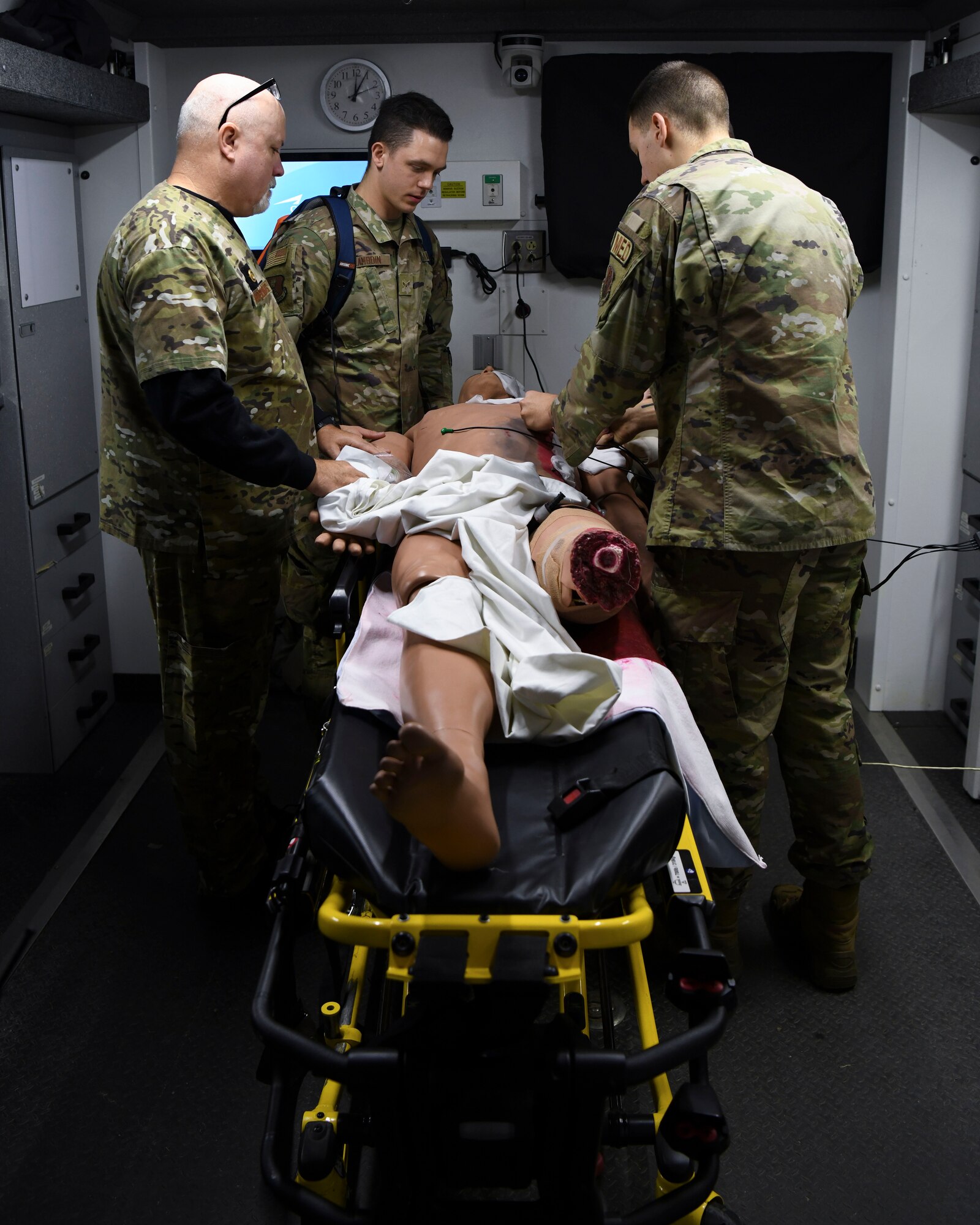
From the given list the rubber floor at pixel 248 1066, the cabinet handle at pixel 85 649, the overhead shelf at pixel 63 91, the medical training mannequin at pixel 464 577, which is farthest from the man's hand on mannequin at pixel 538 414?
the cabinet handle at pixel 85 649

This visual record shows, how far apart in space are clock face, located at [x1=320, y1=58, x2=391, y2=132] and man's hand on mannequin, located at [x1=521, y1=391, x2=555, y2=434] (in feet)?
5.21

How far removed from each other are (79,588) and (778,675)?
7.50 feet

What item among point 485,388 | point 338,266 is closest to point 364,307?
point 338,266

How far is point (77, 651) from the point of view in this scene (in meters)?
3.47

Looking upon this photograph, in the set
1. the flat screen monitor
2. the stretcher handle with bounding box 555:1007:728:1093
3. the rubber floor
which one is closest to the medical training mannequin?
the stretcher handle with bounding box 555:1007:728:1093

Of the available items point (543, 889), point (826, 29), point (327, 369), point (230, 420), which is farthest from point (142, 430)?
point (826, 29)

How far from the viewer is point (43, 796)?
126 inches

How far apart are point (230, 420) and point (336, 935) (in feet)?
3.63

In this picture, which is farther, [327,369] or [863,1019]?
[327,369]

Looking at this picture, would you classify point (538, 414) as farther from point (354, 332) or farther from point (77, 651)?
point (77, 651)

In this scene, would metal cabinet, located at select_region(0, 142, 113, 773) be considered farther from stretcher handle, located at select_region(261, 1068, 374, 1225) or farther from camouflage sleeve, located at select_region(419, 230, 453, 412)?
stretcher handle, located at select_region(261, 1068, 374, 1225)

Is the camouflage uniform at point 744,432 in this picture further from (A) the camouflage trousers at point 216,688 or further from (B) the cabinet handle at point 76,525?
(B) the cabinet handle at point 76,525

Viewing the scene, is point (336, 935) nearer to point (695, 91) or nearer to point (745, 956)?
point (745, 956)

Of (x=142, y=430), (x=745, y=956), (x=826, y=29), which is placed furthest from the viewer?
(x=826, y=29)
